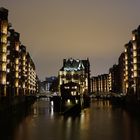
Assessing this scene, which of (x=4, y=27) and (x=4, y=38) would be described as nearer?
(x=4, y=38)

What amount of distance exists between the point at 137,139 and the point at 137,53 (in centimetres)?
9649

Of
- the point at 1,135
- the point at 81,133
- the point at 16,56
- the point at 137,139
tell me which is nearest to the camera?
the point at 137,139

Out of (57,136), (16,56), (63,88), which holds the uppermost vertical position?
(16,56)

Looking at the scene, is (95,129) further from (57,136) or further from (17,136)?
(17,136)

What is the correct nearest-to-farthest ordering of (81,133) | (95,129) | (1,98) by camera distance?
(81,133)
(95,129)
(1,98)

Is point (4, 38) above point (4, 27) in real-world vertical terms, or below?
below

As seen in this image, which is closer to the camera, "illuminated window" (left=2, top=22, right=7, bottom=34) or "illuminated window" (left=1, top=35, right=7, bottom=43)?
"illuminated window" (left=1, top=35, right=7, bottom=43)

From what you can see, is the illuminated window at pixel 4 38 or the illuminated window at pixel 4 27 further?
the illuminated window at pixel 4 27

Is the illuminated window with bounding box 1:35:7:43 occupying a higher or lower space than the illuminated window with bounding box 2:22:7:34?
lower

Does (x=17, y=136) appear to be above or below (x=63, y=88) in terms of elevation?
below

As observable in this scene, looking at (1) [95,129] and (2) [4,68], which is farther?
(2) [4,68]

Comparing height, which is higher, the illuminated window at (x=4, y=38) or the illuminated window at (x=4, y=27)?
the illuminated window at (x=4, y=27)

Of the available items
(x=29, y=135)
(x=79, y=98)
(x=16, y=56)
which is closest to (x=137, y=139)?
(x=29, y=135)

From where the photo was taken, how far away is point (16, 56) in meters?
162
